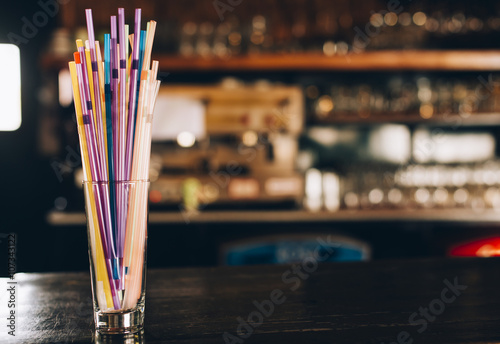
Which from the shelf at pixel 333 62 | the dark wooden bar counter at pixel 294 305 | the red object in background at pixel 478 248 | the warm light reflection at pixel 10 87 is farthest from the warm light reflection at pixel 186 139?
the dark wooden bar counter at pixel 294 305

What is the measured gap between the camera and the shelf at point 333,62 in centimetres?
320

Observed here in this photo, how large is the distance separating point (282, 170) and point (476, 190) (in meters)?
1.30

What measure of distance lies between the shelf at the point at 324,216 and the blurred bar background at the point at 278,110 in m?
0.01

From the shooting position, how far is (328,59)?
3.23m

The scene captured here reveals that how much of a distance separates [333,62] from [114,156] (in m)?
2.85

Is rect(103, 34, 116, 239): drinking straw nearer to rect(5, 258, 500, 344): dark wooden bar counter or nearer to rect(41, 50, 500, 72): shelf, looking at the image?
rect(5, 258, 500, 344): dark wooden bar counter

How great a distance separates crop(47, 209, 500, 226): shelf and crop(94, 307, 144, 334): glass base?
7.73 ft

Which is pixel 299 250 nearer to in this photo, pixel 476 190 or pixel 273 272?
pixel 273 272

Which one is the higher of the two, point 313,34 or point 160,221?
point 313,34

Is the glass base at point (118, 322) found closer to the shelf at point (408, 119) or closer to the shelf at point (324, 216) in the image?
the shelf at point (324, 216)

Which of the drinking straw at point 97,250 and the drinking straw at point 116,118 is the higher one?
the drinking straw at point 116,118

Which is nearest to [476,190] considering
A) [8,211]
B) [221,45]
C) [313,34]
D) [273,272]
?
[313,34]

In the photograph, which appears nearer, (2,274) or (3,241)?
(3,241)

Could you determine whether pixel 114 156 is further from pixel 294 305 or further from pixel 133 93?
pixel 294 305
